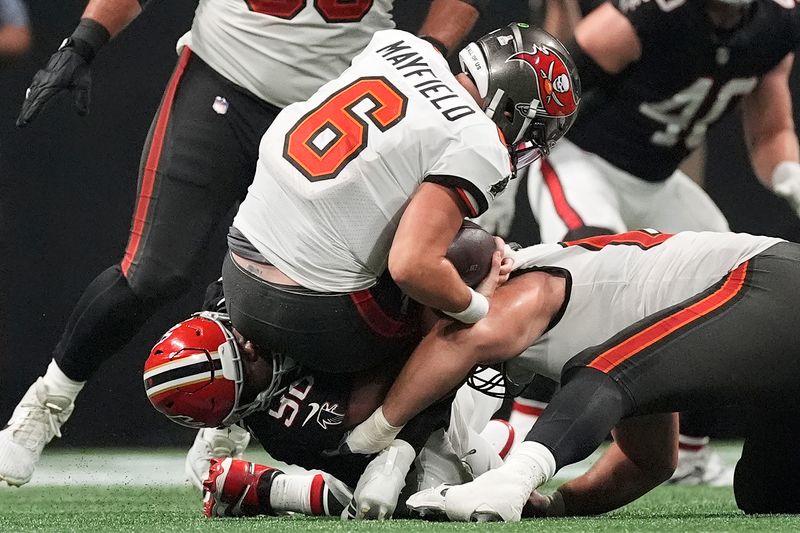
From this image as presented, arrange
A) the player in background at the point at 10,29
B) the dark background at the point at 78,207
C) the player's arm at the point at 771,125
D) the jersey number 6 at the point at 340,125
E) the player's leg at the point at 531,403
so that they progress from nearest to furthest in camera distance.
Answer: the jersey number 6 at the point at 340,125 → the player in background at the point at 10,29 → the player's leg at the point at 531,403 → the player's arm at the point at 771,125 → the dark background at the point at 78,207

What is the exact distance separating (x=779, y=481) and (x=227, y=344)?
1008 millimetres

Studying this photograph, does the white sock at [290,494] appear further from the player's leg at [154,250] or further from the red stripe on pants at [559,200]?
the red stripe on pants at [559,200]

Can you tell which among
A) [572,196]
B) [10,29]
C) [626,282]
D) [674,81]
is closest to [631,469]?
[626,282]

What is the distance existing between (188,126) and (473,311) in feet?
3.50

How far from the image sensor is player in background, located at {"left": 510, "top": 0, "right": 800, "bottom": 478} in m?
3.60

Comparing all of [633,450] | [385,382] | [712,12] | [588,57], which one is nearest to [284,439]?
[385,382]

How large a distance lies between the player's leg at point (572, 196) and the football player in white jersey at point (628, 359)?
122 centimetres

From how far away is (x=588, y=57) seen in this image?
3.56 m

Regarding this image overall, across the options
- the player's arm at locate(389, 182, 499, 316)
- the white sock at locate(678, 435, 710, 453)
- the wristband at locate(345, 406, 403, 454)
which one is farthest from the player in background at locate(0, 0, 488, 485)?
the white sock at locate(678, 435, 710, 453)

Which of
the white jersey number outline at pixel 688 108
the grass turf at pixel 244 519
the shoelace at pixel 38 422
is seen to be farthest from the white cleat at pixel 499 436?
the white jersey number outline at pixel 688 108

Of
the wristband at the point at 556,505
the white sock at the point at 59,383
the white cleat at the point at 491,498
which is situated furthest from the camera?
the white sock at the point at 59,383

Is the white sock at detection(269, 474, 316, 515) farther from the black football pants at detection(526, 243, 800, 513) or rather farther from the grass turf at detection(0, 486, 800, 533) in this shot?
the black football pants at detection(526, 243, 800, 513)

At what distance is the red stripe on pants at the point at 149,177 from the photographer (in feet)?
9.28

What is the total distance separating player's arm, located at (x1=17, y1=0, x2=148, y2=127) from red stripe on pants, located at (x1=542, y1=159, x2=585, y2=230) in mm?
1357
